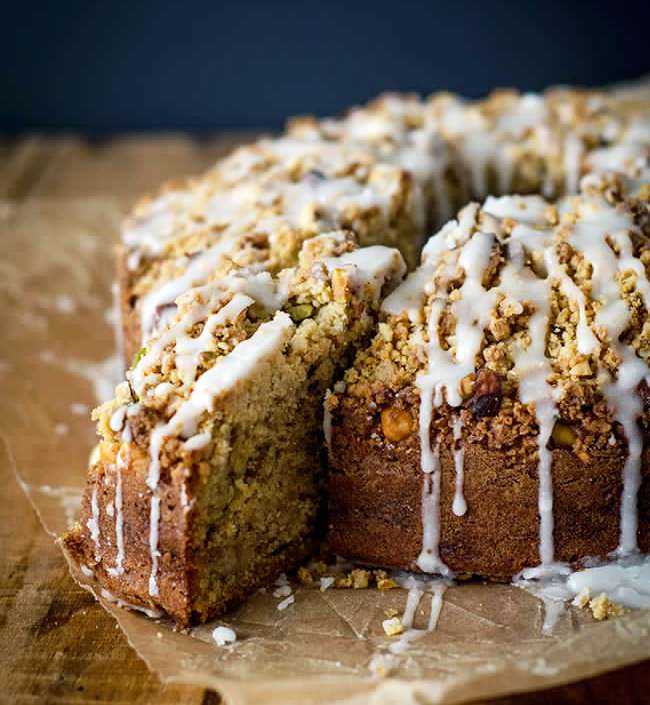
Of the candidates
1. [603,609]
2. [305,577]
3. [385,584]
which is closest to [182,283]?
[305,577]

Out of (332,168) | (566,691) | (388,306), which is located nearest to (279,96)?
(332,168)

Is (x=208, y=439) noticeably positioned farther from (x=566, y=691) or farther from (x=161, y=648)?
(x=566, y=691)

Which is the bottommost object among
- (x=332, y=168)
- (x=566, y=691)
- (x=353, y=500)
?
(x=566, y=691)

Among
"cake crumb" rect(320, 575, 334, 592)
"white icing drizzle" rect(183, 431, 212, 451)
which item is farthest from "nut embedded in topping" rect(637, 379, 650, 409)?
"white icing drizzle" rect(183, 431, 212, 451)

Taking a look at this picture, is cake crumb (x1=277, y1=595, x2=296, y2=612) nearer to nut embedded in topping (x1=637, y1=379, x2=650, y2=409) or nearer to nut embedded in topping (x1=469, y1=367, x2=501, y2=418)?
nut embedded in topping (x1=469, y1=367, x2=501, y2=418)

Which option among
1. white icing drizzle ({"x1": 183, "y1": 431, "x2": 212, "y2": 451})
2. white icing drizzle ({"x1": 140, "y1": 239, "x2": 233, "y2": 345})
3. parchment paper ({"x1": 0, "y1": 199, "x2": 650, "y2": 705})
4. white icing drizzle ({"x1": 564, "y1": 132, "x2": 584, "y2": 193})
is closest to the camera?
parchment paper ({"x1": 0, "y1": 199, "x2": 650, "y2": 705})
